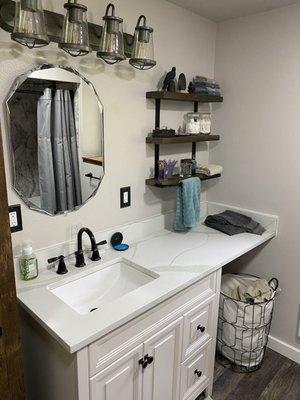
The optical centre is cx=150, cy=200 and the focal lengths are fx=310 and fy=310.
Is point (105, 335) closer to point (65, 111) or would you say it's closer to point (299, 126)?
point (65, 111)

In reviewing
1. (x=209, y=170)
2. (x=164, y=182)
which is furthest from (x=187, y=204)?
(x=209, y=170)

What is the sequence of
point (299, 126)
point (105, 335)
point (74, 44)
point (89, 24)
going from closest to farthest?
point (105, 335) → point (74, 44) → point (89, 24) → point (299, 126)

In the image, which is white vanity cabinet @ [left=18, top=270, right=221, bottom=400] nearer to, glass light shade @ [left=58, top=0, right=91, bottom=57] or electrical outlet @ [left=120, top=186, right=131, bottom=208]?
electrical outlet @ [left=120, top=186, right=131, bottom=208]

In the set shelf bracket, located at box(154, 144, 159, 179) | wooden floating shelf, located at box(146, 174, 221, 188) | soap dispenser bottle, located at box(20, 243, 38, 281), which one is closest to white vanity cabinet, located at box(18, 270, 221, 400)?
soap dispenser bottle, located at box(20, 243, 38, 281)

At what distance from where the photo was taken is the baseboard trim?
215 cm

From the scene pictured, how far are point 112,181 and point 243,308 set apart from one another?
3.74ft

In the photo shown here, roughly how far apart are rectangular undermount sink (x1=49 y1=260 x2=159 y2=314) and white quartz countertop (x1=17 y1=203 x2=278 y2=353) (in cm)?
3

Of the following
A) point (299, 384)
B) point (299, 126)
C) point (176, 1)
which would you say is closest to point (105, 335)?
point (299, 384)

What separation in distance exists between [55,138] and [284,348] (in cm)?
208

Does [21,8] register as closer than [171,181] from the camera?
Yes

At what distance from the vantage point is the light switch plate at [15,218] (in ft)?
4.66

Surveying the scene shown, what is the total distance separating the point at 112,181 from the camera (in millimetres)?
1799

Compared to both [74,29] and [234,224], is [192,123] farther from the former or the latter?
[74,29]

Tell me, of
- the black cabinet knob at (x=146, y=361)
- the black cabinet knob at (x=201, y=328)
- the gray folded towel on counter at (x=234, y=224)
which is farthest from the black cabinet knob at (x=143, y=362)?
the gray folded towel on counter at (x=234, y=224)
